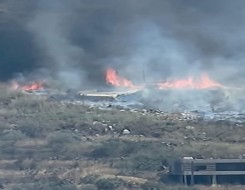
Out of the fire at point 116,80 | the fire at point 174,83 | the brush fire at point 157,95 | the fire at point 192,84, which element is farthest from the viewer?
the fire at point 116,80

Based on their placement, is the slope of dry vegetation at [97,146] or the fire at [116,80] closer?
the slope of dry vegetation at [97,146]

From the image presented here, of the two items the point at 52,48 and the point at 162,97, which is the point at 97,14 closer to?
the point at 52,48

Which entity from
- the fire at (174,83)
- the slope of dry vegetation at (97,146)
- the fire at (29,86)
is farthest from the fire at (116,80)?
the slope of dry vegetation at (97,146)

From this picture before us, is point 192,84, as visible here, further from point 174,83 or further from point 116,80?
point 116,80

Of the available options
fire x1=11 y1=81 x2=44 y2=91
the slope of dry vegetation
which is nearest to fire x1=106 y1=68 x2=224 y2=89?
fire x1=11 y1=81 x2=44 y2=91

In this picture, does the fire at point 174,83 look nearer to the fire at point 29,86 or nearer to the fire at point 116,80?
the fire at point 116,80

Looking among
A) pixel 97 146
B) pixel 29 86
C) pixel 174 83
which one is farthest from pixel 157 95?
pixel 97 146

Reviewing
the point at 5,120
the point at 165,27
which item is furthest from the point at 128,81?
the point at 5,120
